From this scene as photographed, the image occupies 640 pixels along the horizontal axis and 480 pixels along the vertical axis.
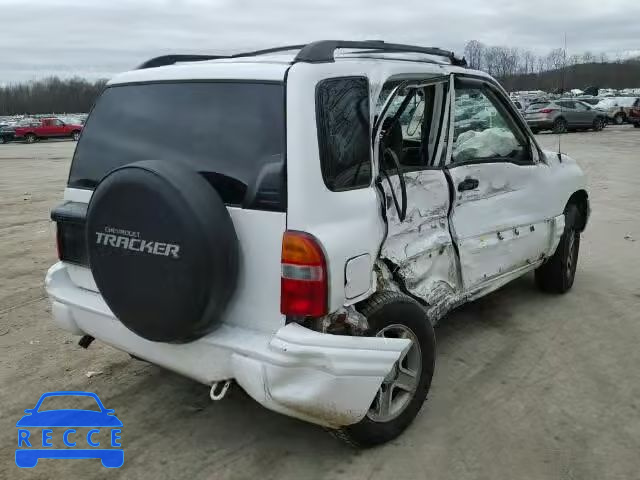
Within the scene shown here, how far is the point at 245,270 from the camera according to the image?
276 centimetres

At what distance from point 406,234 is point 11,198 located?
1115 centimetres

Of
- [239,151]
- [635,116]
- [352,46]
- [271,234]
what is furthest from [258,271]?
[635,116]

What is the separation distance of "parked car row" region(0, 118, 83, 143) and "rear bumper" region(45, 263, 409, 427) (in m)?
38.4

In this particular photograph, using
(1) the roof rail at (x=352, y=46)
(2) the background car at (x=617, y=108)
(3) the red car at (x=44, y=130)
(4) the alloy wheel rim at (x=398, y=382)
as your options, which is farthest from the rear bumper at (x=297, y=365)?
(3) the red car at (x=44, y=130)

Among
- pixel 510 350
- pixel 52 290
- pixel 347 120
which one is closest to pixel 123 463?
pixel 52 290

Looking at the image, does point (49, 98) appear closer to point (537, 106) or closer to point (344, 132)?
point (537, 106)

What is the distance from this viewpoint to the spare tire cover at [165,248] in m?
2.58

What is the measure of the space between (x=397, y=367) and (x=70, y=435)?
1.76 metres

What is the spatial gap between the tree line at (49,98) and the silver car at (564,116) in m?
66.0

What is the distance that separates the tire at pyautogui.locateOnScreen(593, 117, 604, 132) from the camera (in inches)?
1172

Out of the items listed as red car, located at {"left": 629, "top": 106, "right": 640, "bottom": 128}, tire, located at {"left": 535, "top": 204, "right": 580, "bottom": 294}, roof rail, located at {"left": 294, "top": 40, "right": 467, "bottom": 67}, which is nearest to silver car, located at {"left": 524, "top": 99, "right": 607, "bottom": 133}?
red car, located at {"left": 629, "top": 106, "right": 640, "bottom": 128}

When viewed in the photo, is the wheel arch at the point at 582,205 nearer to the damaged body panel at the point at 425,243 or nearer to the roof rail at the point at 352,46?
the roof rail at the point at 352,46

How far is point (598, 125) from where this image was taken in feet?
98.2

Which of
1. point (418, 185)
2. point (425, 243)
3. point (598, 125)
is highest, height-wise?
point (418, 185)
